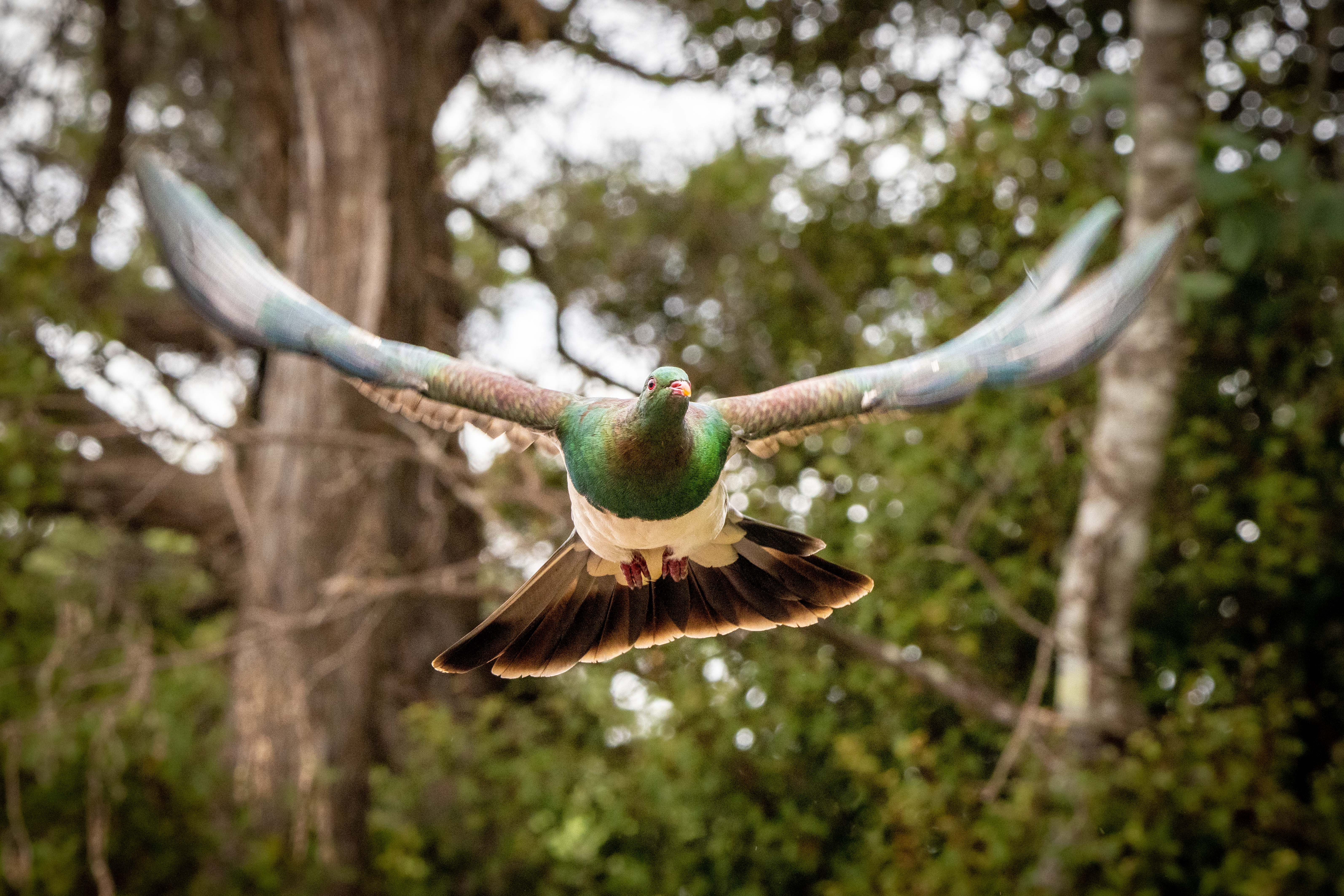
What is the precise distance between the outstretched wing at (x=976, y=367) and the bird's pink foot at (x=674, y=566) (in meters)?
0.30

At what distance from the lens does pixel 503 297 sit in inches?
345

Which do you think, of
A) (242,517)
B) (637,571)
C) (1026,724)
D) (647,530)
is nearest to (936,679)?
(1026,724)

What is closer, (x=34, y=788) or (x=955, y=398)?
(x=955, y=398)

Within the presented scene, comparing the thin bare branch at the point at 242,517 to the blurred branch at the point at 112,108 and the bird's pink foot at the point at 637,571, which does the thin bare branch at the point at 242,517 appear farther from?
the bird's pink foot at the point at 637,571

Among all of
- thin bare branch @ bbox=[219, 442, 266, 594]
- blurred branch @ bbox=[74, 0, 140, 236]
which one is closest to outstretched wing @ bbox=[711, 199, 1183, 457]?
thin bare branch @ bbox=[219, 442, 266, 594]

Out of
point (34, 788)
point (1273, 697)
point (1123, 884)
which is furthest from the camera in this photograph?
point (34, 788)

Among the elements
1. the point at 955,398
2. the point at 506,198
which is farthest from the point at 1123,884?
the point at 506,198

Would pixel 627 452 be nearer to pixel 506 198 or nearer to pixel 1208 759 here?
pixel 1208 759

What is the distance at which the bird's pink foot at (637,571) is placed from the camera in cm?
298

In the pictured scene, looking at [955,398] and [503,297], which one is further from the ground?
[503,297]

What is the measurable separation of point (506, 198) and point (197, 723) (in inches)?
141

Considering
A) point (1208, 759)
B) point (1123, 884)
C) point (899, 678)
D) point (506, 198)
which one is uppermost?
point (506, 198)

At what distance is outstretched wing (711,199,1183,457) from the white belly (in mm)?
191

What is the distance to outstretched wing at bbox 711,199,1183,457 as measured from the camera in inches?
106
